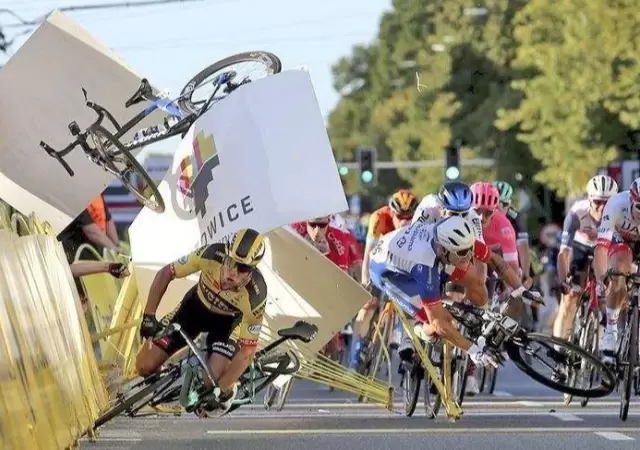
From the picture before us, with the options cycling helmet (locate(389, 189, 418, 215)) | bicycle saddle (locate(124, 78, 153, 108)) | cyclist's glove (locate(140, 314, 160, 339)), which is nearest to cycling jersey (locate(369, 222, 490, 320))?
bicycle saddle (locate(124, 78, 153, 108))

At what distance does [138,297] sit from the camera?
14.5 meters

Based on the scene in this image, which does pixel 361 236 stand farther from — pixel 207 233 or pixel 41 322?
pixel 41 322

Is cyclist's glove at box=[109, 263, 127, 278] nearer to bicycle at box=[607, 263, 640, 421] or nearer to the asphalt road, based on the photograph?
the asphalt road

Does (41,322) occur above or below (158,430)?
above

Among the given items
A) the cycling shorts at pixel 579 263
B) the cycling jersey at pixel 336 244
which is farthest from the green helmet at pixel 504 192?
the cycling jersey at pixel 336 244

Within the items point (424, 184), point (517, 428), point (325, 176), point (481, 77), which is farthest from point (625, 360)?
point (424, 184)

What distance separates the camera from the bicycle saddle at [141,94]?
15219 mm


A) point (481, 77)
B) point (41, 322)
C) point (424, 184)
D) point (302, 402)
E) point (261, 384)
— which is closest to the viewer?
point (41, 322)

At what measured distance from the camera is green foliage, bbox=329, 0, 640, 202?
147 ft

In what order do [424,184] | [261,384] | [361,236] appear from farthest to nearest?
[424,184] < [361,236] < [261,384]

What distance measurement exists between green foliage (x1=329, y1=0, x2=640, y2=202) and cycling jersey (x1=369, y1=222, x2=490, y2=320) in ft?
92.4

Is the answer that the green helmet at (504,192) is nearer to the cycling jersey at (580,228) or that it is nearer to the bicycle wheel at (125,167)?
the cycling jersey at (580,228)

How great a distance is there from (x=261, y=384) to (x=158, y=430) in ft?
4.58

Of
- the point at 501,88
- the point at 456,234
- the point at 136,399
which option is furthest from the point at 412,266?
the point at 501,88
